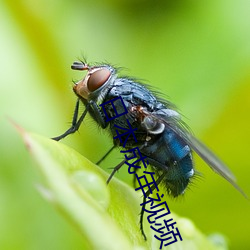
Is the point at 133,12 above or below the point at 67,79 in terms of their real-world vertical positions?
above

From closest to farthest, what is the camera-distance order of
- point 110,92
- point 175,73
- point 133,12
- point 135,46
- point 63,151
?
1. point 63,151
2. point 110,92
3. point 175,73
4. point 135,46
5. point 133,12

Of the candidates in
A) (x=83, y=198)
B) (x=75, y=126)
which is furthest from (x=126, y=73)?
(x=83, y=198)

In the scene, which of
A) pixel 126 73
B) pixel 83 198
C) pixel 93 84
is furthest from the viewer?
pixel 126 73

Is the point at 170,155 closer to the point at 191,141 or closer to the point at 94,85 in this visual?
the point at 191,141

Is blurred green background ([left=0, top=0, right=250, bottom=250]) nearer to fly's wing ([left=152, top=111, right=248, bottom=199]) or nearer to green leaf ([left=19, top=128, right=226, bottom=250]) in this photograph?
fly's wing ([left=152, top=111, right=248, bottom=199])

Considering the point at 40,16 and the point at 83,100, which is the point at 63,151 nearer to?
the point at 83,100

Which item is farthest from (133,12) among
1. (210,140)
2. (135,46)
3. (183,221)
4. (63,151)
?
(63,151)
